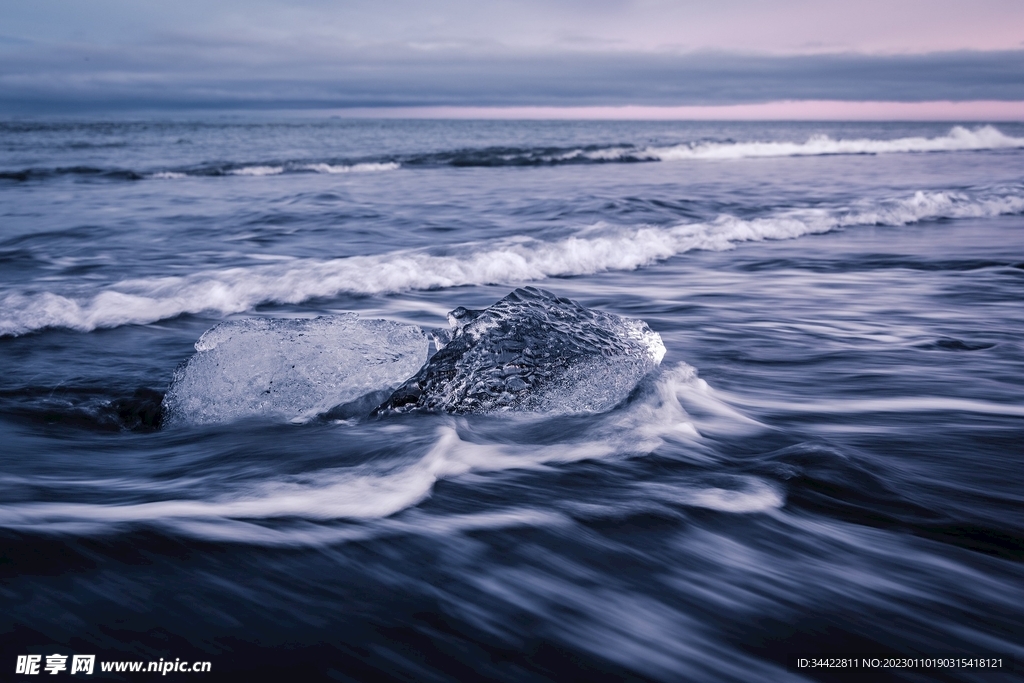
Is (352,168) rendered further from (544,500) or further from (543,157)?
(544,500)

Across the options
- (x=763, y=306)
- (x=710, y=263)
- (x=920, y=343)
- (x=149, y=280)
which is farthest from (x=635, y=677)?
(x=710, y=263)

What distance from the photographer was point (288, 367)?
128 inches

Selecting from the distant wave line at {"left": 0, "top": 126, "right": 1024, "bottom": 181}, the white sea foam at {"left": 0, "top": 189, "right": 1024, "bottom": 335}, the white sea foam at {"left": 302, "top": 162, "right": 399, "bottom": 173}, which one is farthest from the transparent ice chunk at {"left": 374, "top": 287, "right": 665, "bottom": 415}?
the white sea foam at {"left": 302, "top": 162, "right": 399, "bottom": 173}

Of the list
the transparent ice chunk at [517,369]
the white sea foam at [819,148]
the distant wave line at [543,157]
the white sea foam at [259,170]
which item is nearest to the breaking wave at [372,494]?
the transparent ice chunk at [517,369]

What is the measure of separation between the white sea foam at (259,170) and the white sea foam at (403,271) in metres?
13.2

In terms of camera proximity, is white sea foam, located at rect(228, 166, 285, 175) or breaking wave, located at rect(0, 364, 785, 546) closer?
breaking wave, located at rect(0, 364, 785, 546)

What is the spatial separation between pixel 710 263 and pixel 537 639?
6267 mm

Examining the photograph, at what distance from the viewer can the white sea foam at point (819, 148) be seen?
96.0ft

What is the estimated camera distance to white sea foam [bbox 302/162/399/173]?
20.2 meters

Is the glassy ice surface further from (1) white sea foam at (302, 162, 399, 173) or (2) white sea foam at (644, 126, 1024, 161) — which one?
(2) white sea foam at (644, 126, 1024, 161)

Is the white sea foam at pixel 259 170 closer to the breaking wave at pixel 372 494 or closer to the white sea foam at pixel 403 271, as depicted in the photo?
the white sea foam at pixel 403 271

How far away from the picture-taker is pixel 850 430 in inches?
117

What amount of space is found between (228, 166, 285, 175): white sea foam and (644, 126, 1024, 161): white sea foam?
561 inches

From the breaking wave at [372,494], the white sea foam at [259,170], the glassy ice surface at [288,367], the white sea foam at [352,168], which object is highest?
the white sea foam at [352,168]
